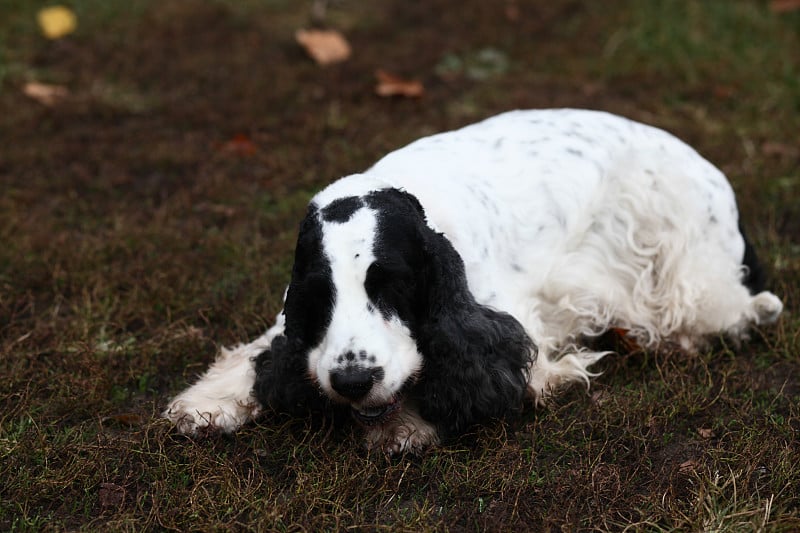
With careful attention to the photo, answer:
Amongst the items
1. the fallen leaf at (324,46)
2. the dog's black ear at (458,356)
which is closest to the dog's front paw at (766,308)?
the dog's black ear at (458,356)

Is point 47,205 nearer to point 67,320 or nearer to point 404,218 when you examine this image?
point 67,320

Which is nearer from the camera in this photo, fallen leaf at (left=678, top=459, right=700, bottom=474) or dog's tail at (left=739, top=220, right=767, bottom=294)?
fallen leaf at (left=678, top=459, right=700, bottom=474)

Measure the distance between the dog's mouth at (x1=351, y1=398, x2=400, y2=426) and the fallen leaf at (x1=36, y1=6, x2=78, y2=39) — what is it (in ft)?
21.6

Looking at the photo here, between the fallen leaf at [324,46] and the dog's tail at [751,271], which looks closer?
the dog's tail at [751,271]

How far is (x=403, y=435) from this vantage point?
12.5ft

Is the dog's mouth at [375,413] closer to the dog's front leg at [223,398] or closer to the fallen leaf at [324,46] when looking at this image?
the dog's front leg at [223,398]

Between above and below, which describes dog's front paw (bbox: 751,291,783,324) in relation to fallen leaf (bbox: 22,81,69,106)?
above

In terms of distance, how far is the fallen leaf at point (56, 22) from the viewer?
8.89m

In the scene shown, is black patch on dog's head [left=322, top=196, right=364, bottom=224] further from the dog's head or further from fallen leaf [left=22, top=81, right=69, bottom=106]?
fallen leaf [left=22, top=81, right=69, bottom=106]

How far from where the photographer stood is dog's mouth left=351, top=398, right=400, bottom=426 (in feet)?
11.9

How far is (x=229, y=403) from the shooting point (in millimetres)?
4047

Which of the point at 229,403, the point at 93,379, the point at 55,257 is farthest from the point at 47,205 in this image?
the point at 229,403

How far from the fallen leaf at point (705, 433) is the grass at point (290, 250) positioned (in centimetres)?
1

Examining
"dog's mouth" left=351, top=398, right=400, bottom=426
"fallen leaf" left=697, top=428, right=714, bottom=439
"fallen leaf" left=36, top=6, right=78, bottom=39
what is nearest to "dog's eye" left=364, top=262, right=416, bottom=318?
"dog's mouth" left=351, top=398, right=400, bottom=426
